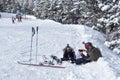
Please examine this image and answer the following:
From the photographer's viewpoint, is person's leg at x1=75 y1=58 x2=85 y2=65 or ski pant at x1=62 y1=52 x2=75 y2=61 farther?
ski pant at x1=62 y1=52 x2=75 y2=61

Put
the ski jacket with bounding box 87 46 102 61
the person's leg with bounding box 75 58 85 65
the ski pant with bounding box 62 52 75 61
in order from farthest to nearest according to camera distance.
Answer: the ski pant with bounding box 62 52 75 61
the person's leg with bounding box 75 58 85 65
the ski jacket with bounding box 87 46 102 61

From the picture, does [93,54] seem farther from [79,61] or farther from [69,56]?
[69,56]

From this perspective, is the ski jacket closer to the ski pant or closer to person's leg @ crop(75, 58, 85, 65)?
person's leg @ crop(75, 58, 85, 65)

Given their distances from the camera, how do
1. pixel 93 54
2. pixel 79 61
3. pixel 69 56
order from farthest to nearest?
1. pixel 69 56
2. pixel 79 61
3. pixel 93 54

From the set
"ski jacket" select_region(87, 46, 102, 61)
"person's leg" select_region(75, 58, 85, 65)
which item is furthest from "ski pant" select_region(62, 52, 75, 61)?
"ski jacket" select_region(87, 46, 102, 61)

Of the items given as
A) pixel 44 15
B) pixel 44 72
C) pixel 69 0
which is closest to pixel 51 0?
pixel 44 15

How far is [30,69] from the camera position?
15383mm

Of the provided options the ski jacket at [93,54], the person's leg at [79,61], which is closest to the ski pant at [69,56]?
the person's leg at [79,61]

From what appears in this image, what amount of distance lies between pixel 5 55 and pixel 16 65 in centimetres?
347

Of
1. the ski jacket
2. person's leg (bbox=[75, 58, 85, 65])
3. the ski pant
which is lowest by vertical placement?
the ski pant

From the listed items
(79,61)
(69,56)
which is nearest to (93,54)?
(79,61)

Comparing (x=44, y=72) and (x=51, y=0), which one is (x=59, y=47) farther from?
(x=51, y=0)

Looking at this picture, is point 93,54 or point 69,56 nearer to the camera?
point 93,54

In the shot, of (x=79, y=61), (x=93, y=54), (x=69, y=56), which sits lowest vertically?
(x=69, y=56)
